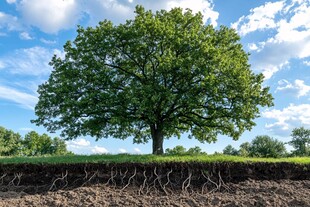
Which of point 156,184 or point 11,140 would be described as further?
point 11,140

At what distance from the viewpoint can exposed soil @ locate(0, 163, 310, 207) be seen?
9.80m

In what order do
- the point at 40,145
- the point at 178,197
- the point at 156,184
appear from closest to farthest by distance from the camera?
the point at 178,197 < the point at 156,184 < the point at 40,145

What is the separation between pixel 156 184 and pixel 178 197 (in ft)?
4.14

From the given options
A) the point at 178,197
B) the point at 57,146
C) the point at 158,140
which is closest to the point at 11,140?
the point at 57,146

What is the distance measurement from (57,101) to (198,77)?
29.2 feet

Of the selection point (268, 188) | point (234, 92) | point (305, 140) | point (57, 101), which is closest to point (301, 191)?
point (268, 188)

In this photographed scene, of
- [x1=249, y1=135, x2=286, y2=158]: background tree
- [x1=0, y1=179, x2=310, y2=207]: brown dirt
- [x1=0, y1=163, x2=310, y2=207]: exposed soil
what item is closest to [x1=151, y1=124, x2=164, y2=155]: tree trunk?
Answer: [x1=0, y1=163, x2=310, y2=207]: exposed soil

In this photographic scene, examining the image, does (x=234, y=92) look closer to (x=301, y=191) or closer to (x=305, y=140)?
(x=301, y=191)

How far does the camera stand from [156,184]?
11273 millimetres

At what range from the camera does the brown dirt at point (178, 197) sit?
31.4 feet

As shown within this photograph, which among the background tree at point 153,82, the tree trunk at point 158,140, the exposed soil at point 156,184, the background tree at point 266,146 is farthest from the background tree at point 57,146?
the exposed soil at point 156,184

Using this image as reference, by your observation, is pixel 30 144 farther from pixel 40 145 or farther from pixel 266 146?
pixel 266 146

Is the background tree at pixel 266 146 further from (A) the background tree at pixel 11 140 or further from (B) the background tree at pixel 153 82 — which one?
(A) the background tree at pixel 11 140

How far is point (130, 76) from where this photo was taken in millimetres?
22656
